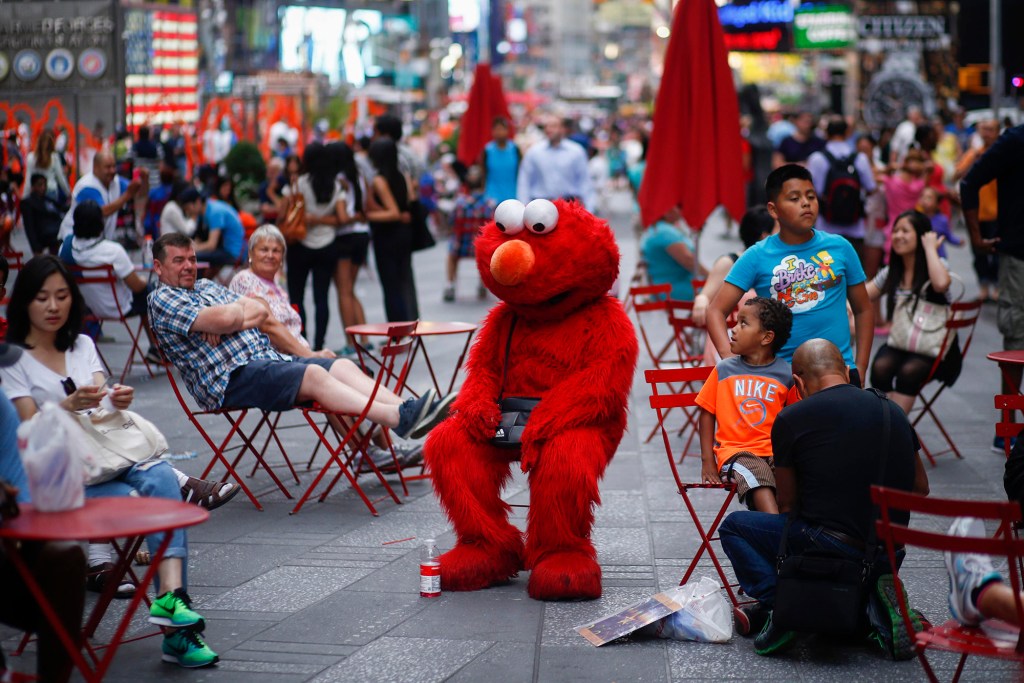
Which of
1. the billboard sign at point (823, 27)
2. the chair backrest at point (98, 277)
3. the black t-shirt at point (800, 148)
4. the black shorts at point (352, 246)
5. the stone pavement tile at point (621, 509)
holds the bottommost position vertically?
the stone pavement tile at point (621, 509)

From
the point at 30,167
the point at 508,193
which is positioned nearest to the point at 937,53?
the point at 508,193

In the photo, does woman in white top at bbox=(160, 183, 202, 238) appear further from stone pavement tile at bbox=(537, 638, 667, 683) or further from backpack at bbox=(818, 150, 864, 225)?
stone pavement tile at bbox=(537, 638, 667, 683)

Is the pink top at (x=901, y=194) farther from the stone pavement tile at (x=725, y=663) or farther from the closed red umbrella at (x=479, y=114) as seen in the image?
the stone pavement tile at (x=725, y=663)

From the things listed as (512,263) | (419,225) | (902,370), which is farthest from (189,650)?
(419,225)

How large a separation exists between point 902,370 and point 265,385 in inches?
150

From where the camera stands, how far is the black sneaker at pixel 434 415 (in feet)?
21.1

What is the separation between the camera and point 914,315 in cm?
790

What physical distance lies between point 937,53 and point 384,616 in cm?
2914

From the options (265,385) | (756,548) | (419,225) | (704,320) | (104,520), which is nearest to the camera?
(104,520)

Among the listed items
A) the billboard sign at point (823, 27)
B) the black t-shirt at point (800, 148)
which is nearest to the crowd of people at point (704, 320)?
the black t-shirt at point (800, 148)

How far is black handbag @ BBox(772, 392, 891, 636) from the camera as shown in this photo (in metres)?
4.46

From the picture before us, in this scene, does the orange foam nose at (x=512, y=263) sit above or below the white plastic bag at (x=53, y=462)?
above

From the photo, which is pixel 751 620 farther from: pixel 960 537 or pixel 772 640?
pixel 960 537

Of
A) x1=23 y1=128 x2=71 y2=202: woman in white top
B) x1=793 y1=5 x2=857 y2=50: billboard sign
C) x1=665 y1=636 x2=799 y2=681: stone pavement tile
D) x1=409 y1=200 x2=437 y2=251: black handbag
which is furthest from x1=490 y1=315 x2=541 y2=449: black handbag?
x1=793 y1=5 x2=857 y2=50: billboard sign
